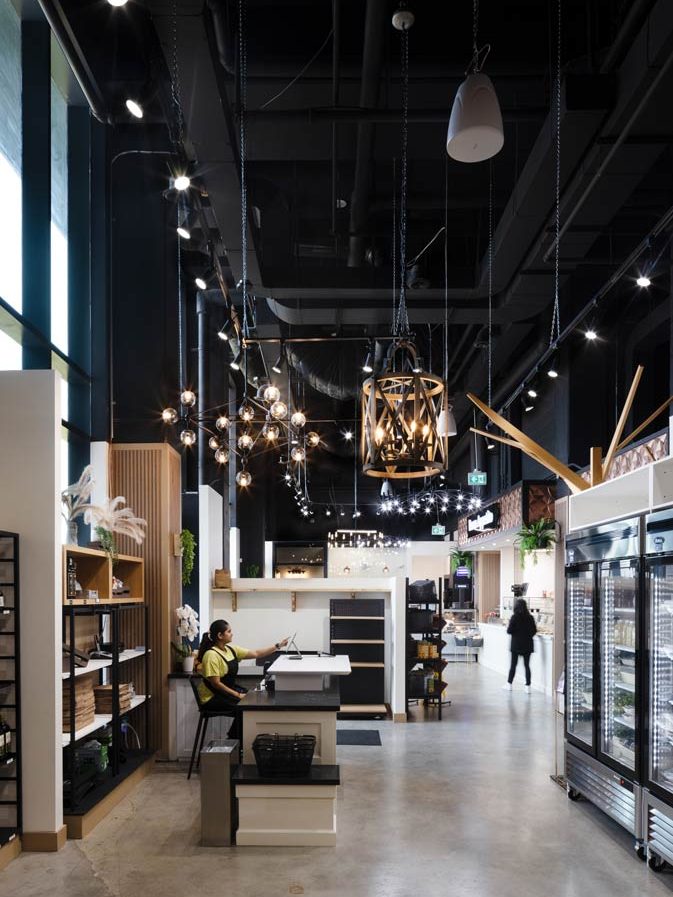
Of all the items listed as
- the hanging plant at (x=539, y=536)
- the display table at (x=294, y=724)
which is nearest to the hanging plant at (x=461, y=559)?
the hanging plant at (x=539, y=536)

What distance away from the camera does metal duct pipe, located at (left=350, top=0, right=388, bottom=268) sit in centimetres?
611

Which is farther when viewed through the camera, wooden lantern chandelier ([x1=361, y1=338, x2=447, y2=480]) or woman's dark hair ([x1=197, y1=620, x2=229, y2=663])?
woman's dark hair ([x1=197, y1=620, x2=229, y2=663])

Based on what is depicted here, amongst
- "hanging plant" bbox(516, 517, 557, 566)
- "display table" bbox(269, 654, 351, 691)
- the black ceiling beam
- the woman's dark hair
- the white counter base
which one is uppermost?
the black ceiling beam

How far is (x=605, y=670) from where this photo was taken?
6473 millimetres

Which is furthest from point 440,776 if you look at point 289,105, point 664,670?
point 289,105

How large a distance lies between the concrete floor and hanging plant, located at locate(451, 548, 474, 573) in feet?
54.9

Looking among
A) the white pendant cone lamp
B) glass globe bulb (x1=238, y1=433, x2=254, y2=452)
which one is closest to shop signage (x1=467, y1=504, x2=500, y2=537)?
glass globe bulb (x1=238, y1=433, x2=254, y2=452)

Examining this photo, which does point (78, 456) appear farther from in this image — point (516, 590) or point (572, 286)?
point (516, 590)

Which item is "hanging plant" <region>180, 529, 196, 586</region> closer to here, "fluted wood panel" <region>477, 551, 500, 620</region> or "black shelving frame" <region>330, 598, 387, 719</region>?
"black shelving frame" <region>330, 598, 387, 719</region>

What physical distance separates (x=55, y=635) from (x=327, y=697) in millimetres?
2056

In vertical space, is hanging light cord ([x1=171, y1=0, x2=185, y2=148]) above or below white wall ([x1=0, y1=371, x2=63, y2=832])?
above

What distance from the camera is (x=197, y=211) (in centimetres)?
724

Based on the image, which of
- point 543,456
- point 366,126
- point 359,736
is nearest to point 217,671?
point 359,736

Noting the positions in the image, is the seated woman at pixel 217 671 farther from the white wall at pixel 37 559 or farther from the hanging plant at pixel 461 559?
the hanging plant at pixel 461 559
